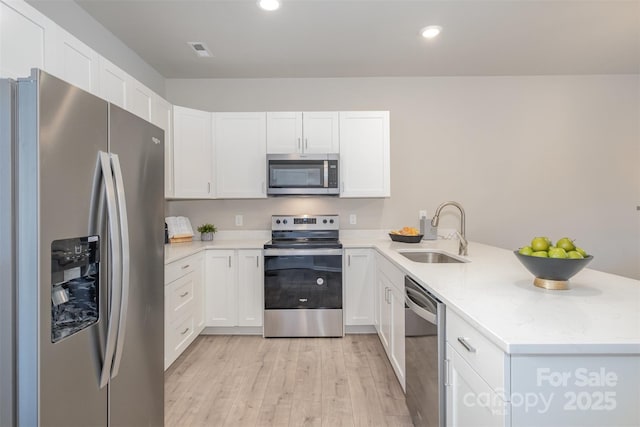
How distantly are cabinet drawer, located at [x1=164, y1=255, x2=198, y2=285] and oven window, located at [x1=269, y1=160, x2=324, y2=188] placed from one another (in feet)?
3.28

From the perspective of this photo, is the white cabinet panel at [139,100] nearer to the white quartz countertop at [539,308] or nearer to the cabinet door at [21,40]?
the cabinet door at [21,40]

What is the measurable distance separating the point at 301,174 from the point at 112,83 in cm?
165

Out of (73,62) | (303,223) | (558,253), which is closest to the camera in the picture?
(558,253)

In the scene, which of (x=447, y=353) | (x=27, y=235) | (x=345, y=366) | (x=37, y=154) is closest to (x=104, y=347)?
(x=27, y=235)

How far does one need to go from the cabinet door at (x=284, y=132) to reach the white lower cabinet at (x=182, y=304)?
1.27 metres

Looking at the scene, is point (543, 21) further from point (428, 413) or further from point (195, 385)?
point (195, 385)

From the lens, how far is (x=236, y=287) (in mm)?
3090

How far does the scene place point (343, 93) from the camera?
3572 millimetres

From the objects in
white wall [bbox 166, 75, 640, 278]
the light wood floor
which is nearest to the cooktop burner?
white wall [bbox 166, 75, 640, 278]

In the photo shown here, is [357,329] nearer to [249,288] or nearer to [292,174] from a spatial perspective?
[249,288]

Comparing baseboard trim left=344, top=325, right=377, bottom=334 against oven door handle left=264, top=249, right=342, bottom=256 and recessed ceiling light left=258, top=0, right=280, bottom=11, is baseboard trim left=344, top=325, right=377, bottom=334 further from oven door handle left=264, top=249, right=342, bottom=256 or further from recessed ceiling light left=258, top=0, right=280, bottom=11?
recessed ceiling light left=258, top=0, right=280, bottom=11

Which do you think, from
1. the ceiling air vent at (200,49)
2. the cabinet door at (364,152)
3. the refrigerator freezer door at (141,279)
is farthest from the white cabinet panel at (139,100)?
the cabinet door at (364,152)

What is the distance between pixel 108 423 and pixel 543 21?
11.6 ft

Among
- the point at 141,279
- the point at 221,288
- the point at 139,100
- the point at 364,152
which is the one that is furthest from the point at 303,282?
the point at 139,100
